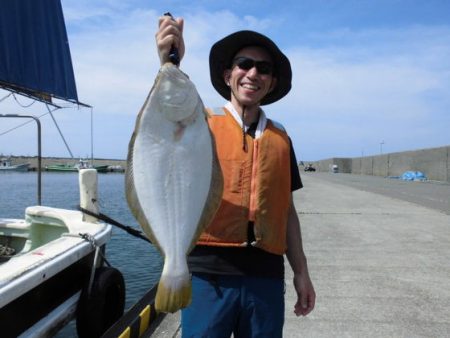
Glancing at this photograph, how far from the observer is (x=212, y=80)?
8.02ft

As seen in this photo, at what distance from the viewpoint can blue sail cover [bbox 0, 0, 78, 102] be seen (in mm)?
7602

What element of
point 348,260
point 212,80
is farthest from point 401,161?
point 212,80

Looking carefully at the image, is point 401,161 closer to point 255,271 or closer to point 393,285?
point 393,285

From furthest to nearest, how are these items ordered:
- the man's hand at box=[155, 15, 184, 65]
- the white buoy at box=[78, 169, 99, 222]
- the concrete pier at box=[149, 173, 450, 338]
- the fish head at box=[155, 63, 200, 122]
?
the white buoy at box=[78, 169, 99, 222], the concrete pier at box=[149, 173, 450, 338], the man's hand at box=[155, 15, 184, 65], the fish head at box=[155, 63, 200, 122]

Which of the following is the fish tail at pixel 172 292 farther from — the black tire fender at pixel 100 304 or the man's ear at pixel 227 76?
the black tire fender at pixel 100 304

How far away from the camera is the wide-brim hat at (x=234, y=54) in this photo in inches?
88.4

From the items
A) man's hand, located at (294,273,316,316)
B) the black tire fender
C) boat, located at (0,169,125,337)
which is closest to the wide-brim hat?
man's hand, located at (294,273,316,316)

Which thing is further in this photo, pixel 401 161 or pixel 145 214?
pixel 401 161

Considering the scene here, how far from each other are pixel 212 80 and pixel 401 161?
42925 mm

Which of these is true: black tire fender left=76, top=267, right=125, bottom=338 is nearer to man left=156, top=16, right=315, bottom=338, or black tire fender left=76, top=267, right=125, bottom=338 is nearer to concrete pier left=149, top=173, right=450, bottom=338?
concrete pier left=149, top=173, right=450, bottom=338

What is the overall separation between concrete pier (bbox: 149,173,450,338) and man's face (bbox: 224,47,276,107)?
2.55 meters

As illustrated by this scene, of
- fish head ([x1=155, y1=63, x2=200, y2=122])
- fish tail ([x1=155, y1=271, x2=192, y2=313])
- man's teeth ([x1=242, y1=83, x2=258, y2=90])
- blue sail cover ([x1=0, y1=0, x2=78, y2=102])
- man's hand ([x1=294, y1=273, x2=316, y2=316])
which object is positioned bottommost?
man's hand ([x1=294, y1=273, x2=316, y2=316])

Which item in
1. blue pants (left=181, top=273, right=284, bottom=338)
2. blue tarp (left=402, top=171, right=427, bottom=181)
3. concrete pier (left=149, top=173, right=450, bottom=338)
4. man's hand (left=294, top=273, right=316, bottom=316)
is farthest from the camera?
blue tarp (left=402, top=171, right=427, bottom=181)

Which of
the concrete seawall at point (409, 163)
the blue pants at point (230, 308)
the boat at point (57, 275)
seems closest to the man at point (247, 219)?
the blue pants at point (230, 308)
